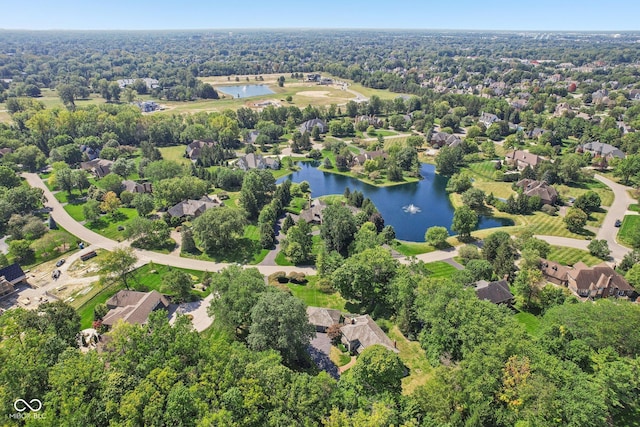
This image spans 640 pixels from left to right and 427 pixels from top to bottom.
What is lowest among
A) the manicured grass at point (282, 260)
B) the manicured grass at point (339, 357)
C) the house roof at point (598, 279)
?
the manicured grass at point (282, 260)

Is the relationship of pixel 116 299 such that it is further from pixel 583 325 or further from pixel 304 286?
pixel 583 325

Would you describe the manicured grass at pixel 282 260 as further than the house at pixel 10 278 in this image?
Yes

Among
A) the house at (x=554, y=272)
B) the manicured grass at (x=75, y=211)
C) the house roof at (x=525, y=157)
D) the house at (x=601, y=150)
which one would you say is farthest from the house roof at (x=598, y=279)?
the manicured grass at (x=75, y=211)

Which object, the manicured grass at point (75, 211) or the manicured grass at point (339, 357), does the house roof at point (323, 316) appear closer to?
the manicured grass at point (339, 357)

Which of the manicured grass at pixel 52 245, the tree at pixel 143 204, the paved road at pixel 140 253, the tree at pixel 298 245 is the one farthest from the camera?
the tree at pixel 143 204

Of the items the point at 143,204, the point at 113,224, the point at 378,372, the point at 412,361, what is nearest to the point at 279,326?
the point at 378,372

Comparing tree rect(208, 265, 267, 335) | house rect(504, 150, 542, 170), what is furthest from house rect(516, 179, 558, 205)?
tree rect(208, 265, 267, 335)

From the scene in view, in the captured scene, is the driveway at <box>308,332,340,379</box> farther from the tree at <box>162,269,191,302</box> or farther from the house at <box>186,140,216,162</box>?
the house at <box>186,140,216,162</box>
